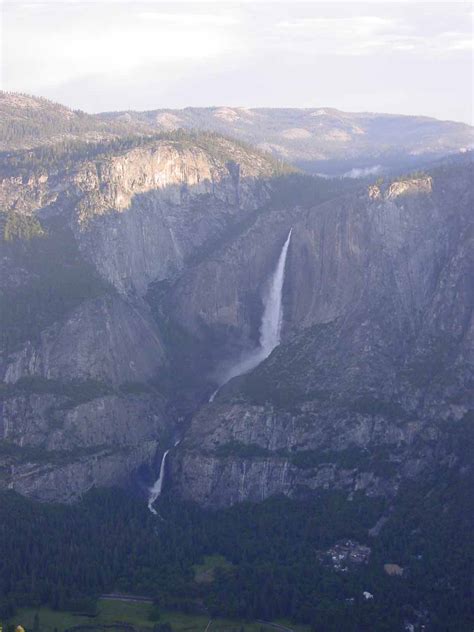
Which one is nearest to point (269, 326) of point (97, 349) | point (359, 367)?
point (359, 367)

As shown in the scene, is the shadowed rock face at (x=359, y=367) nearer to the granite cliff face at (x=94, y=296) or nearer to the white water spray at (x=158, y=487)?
the white water spray at (x=158, y=487)

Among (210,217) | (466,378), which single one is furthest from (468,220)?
(210,217)

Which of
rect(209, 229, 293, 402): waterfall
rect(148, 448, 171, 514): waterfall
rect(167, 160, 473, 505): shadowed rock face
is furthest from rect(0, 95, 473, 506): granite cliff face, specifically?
rect(209, 229, 293, 402): waterfall

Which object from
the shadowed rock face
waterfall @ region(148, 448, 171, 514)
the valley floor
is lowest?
the valley floor

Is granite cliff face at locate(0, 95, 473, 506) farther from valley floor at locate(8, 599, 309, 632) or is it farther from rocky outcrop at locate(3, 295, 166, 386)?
valley floor at locate(8, 599, 309, 632)

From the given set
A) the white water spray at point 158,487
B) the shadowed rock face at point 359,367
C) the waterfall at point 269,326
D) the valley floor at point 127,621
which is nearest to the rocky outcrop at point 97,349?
the waterfall at point 269,326

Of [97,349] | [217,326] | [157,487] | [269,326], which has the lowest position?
[157,487]

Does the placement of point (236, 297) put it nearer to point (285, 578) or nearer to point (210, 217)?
point (210, 217)

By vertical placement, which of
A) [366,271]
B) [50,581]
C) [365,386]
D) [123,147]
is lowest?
[50,581]

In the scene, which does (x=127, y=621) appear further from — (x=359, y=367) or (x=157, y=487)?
(x=359, y=367)
